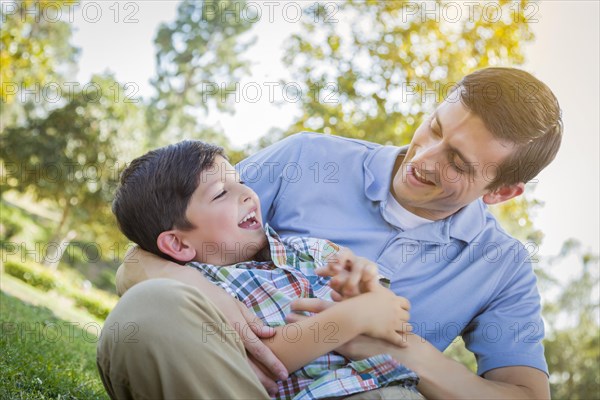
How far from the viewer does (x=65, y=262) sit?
76.3 ft

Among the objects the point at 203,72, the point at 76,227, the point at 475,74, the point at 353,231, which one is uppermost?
the point at 475,74

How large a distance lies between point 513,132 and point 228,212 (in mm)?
1175

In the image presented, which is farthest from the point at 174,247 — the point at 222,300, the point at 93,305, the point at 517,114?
the point at 93,305

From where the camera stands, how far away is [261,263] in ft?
8.95

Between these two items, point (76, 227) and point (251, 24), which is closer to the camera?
point (76, 227)

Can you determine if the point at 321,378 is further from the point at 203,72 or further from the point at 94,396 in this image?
the point at 203,72

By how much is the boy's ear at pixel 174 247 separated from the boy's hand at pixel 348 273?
622 millimetres

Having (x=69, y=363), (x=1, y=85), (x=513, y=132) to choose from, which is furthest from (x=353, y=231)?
(x=1, y=85)

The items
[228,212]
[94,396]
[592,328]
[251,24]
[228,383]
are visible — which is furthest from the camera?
[251,24]

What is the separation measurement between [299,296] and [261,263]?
22 cm

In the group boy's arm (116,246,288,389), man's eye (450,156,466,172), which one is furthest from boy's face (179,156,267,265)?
man's eye (450,156,466,172)

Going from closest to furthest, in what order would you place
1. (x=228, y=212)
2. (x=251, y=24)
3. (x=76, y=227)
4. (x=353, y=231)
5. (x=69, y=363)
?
(x=228, y=212), (x=353, y=231), (x=69, y=363), (x=76, y=227), (x=251, y=24)

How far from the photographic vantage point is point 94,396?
3.60 meters

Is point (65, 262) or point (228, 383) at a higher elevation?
point (228, 383)
